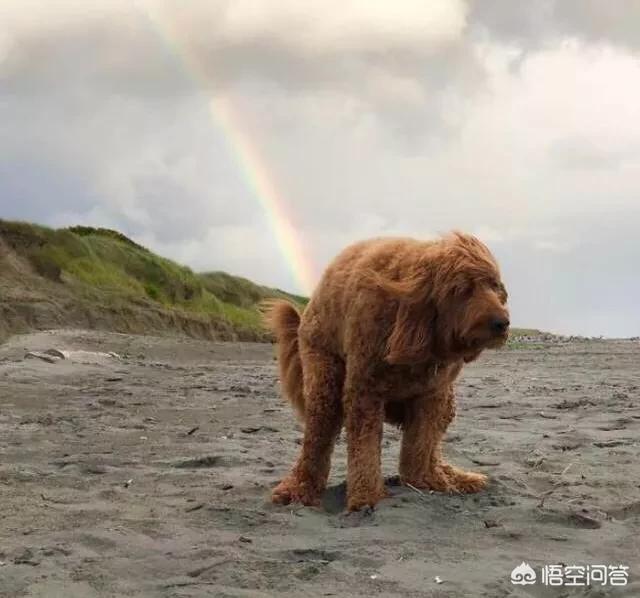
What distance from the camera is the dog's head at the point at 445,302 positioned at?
545 centimetres

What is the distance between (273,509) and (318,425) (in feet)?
2.19

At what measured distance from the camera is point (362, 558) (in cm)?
462

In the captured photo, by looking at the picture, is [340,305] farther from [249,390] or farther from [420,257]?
[249,390]

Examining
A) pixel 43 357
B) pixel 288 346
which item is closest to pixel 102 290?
pixel 43 357

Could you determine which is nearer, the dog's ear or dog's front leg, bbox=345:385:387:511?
the dog's ear

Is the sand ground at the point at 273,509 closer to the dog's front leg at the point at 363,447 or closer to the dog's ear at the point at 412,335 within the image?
the dog's front leg at the point at 363,447

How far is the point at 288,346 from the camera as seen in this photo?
708cm

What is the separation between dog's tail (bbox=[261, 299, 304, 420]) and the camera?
6.95 metres

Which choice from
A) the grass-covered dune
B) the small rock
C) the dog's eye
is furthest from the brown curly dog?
the grass-covered dune

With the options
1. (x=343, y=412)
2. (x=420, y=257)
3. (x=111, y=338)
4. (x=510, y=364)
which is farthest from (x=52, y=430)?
(x=111, y=338)

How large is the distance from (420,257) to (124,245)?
4464 cm

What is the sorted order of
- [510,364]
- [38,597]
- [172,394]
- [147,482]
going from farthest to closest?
[510,364]
[172,394]
[147,482]
[38,597]
